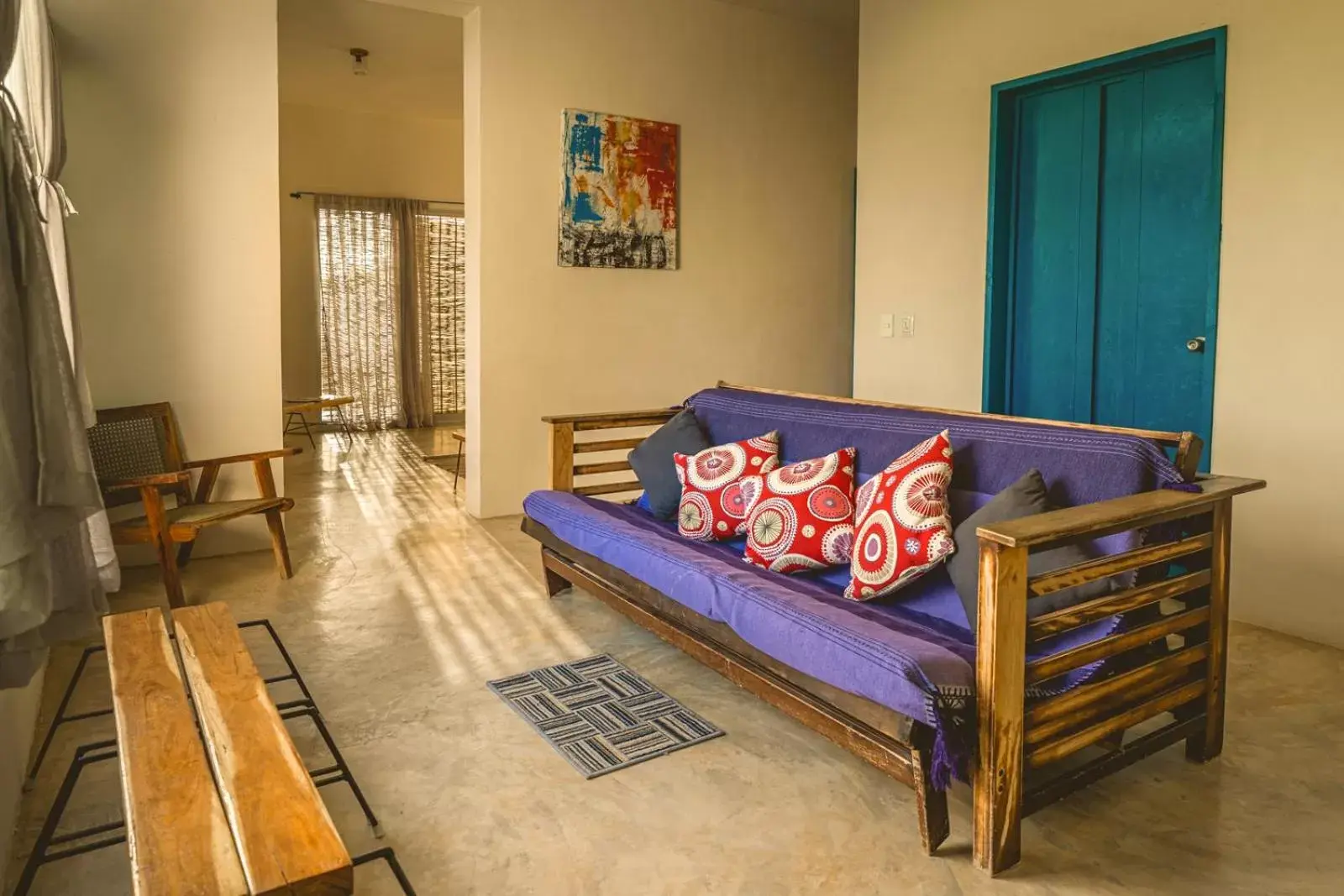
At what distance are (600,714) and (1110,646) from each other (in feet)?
4.21

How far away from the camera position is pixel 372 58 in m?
6.43

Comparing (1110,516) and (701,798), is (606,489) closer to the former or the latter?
(701,798)

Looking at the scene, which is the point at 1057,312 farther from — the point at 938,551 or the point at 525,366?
the point at 525,366

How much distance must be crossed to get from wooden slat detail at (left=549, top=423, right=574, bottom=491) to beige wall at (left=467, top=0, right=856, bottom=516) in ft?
4.50

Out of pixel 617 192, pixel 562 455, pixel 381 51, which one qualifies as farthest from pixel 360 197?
pixel 562 455

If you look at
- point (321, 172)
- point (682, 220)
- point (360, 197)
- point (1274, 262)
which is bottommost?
point (1274, 262)

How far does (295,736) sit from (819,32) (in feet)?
16.4

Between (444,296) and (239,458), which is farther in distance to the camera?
(444,296)

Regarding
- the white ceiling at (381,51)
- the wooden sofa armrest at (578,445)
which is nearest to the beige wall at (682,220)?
the white ceiling at (381,51)

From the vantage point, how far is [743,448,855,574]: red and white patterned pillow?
8.77 feet

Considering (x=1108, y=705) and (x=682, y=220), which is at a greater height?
(x=682, y=220)

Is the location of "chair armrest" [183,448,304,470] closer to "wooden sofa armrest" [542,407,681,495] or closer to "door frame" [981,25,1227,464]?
"wooden sofa armrest" [542,407,681,495]

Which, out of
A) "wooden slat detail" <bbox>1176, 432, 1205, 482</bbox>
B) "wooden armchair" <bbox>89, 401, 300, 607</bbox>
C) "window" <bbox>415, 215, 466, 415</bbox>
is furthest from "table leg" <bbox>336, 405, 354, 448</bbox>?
"wooden slat detail" <bbox>1176, 432, 1205, 482</bbox>

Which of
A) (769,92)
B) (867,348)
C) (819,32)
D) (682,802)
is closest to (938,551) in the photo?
(682,802)
